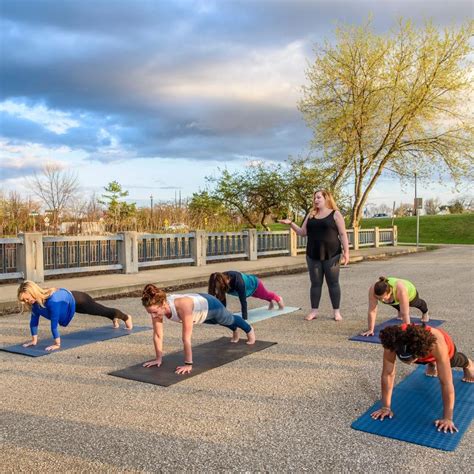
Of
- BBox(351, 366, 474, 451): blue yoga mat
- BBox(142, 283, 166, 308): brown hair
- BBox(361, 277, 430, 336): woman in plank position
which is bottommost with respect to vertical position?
BBox(351, 366, 474, 451): blue yoga mat

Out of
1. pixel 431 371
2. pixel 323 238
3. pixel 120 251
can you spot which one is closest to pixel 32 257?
pixel 120 251

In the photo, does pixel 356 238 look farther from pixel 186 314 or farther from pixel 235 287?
pixel 186 314

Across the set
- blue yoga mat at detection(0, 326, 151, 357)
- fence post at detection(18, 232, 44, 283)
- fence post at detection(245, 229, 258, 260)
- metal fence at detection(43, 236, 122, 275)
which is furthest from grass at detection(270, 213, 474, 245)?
blue yoga mat at detection(0, 326, 151, 357)

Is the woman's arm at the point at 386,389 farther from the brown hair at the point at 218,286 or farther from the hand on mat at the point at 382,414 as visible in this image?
the brown hair at the point at 218,286

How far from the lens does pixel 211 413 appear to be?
3.73m

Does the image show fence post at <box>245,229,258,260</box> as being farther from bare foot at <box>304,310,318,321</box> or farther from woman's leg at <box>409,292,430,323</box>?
woman's leg at <box>409,292,430,323</box>

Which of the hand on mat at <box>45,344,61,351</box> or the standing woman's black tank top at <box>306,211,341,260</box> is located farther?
the standing woman's black tank top at <box>306,211,341,260</box>

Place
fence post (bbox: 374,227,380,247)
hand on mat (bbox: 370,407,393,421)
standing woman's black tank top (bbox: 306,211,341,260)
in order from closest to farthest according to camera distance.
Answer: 1. hand on mat (bbox: 370,407,393,421)
2. standing woman's black tank top (bbox: 306,211,341,260)
3. fence post (bbox: 374,227,380,247)

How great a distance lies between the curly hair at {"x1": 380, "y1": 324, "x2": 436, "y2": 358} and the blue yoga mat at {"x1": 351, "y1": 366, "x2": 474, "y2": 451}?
1.81 feet

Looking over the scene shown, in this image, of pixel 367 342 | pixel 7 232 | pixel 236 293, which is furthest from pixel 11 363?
pixel 7 232

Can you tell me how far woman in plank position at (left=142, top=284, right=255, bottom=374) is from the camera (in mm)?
4398

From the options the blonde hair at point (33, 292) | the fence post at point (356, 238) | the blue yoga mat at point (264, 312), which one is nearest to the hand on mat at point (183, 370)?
the blonde hair at point (33, 292)

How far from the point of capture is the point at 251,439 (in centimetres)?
326

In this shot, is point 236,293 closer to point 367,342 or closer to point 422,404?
point 367,342
